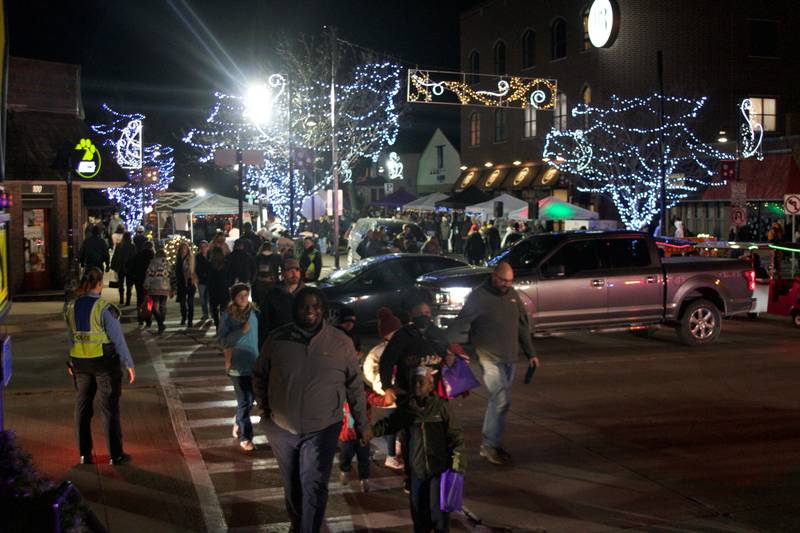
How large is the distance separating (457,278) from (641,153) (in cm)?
2427

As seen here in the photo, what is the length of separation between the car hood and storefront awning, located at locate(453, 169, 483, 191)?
3954cm

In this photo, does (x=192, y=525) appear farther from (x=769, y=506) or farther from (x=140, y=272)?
(x=140, y=272)


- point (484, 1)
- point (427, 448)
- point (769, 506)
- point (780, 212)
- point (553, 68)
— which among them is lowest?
point (769, 506)

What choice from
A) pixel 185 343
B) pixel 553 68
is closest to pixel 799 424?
pixel 185 343

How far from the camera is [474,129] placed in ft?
184

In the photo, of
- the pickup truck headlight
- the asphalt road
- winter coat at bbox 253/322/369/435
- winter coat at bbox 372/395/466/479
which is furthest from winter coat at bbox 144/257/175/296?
winter coat at bbox 372/395/466/479

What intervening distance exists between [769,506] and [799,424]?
10.1 ft

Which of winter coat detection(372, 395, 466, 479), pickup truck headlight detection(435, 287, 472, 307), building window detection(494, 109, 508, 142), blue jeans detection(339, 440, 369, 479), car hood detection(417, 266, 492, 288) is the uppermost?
building window detection(494, 109, 508, 142)

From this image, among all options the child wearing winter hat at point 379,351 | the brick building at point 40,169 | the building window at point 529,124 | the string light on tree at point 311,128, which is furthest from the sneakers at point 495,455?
the building window at point 529,124

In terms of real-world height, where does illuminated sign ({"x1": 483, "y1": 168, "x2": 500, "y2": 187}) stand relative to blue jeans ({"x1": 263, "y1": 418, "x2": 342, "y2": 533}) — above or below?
above

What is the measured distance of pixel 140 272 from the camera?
18.7 m

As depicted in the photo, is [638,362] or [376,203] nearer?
[638,362]

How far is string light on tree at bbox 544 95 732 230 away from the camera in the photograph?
3647 centimetres

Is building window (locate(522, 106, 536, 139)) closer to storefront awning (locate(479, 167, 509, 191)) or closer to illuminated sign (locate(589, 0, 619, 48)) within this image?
storefront awning (locate(479, 167, 509, 191))
